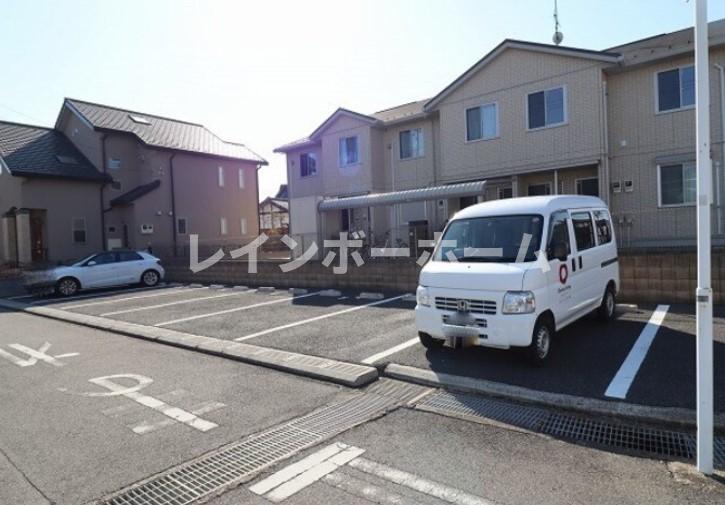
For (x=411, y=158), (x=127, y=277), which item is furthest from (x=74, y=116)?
(x=411, y=158)

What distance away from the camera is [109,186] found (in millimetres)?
24219

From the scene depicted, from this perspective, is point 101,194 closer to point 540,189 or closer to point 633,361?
point 540,189

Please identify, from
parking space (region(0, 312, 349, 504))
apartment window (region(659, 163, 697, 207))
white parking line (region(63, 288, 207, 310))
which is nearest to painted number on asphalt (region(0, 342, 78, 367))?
parking space (region(0, 312, 349, 504))

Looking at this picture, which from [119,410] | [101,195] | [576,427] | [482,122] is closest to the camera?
[576,427]

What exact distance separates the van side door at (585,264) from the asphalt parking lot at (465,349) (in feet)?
1.78

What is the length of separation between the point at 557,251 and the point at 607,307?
2557 millimetres

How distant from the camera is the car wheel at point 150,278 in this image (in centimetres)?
1702

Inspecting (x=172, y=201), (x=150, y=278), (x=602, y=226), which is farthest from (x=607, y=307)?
(x=172, y=201)

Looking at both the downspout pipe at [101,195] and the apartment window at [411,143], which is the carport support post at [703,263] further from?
the downspout pipe at [101,195]

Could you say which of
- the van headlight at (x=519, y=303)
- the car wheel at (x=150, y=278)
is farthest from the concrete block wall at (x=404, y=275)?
the van headlight at (x=519, y=303)

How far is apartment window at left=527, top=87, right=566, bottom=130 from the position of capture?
14.4 metres

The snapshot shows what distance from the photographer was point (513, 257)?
5.71 metres

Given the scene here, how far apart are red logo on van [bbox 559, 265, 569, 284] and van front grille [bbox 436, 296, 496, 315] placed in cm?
117

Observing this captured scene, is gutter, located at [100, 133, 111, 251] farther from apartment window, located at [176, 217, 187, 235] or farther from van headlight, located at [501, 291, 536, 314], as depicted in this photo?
van headlight, located at [501, 291, 536, 314]
